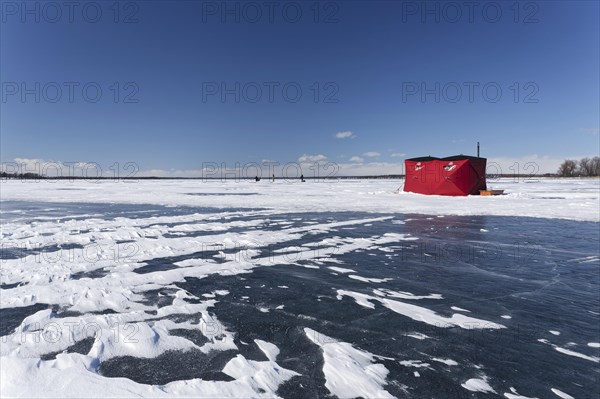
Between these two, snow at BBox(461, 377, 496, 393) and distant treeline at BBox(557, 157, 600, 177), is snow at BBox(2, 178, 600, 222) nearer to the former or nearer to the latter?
snow at BBox(461, 377, 496, 393)

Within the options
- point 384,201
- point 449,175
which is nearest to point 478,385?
point 384,201

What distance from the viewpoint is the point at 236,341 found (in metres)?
2.76

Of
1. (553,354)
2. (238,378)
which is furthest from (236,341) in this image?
(553,354)

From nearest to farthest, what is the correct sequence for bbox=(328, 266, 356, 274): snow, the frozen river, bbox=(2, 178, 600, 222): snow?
1. the frozen river
2. bbox=(328, 266, 356, 274): snow
3. bbox=(2, 178, 600, 222): snow

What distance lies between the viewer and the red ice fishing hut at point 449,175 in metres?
20.5

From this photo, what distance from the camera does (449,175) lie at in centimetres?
2061

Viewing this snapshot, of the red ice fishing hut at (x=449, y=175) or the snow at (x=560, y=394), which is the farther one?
the red ice fishing hut at (x=449, y=175)

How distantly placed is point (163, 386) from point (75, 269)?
11.4ft

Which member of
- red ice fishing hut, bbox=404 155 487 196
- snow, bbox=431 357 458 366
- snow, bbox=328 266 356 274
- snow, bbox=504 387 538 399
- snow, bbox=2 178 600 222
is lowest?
snow, bbox=504 387 538 399

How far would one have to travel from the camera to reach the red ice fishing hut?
20531 mm

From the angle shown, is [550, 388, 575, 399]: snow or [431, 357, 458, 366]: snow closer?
[550, 388, 575, 399]: snow

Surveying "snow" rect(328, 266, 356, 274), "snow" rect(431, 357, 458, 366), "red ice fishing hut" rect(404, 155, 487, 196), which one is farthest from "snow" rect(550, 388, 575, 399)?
"red ice fishing hut" rect(404, 155, 487, 196)

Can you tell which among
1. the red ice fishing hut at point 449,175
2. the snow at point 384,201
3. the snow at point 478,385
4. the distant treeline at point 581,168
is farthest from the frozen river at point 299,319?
the distant treeline at point 581,168

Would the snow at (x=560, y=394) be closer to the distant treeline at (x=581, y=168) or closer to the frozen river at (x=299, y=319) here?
the frozen river at (x=299, y=319)
